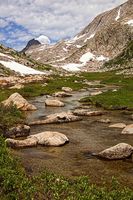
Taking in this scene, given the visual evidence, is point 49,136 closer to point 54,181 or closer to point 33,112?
point 54,181

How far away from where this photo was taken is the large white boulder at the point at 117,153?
106 ft

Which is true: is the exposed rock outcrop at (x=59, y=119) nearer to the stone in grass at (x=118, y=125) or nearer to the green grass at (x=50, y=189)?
the stone in grass at (x=118, y=125)

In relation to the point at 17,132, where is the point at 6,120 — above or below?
above

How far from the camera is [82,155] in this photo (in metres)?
33.6

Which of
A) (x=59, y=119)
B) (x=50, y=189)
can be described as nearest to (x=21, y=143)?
(x=59, y=119)

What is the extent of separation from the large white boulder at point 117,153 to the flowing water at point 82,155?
2.23ft

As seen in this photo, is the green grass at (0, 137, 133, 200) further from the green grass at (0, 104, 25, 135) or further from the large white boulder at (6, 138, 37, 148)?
the green grass at (0, 104, 25, 135)

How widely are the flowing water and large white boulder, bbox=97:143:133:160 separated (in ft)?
2.23

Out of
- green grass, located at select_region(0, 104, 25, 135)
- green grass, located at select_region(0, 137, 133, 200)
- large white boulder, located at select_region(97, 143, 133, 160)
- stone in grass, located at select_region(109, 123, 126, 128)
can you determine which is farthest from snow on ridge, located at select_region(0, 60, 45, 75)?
green grass, located at select_region(0, 137, 133, 200)

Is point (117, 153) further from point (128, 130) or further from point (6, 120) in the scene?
point (6, 120)

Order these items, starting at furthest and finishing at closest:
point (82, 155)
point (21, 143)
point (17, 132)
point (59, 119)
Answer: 1. point (59, 119)
2. point (17, 132)
3. point (21, 143)
4. point (82, 155)

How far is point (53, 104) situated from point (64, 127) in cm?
1965

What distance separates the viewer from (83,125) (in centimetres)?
4719

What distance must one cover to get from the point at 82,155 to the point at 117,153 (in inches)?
118
